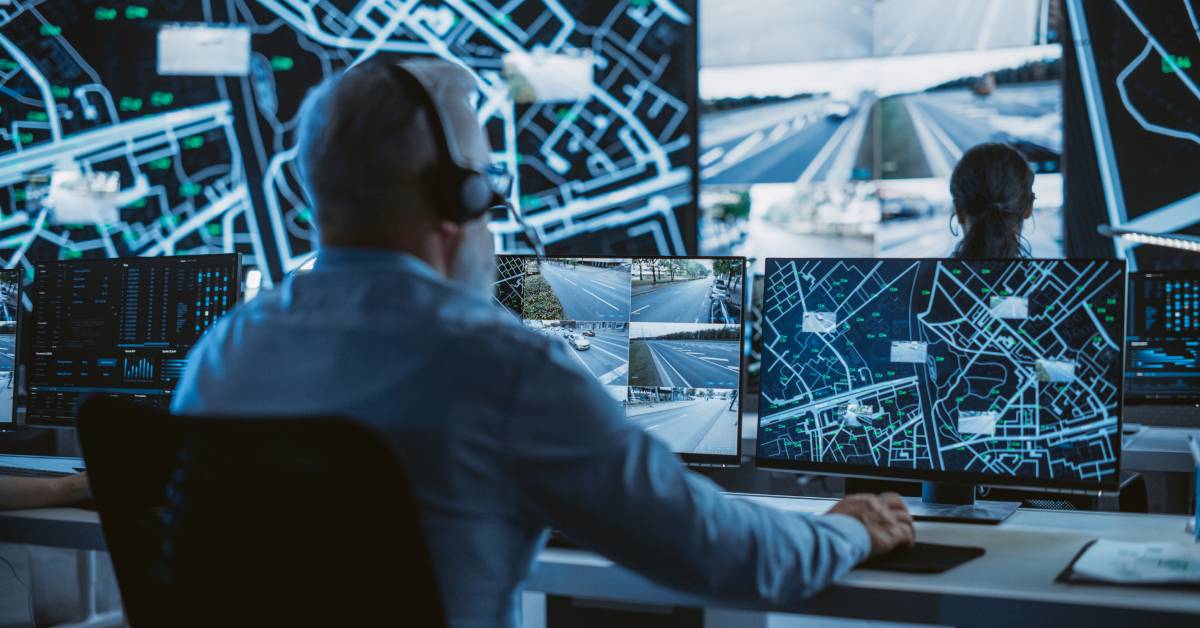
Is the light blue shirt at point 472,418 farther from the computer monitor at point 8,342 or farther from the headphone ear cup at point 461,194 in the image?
the computer monitor at point 8,342

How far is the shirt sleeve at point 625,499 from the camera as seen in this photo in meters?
0.90

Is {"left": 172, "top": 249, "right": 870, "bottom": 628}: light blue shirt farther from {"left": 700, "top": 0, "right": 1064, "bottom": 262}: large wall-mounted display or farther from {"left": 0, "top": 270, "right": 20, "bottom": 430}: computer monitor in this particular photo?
{"left": 700, "top": 0, "right": 1064, "bottom": 262}: large wall-mounted display

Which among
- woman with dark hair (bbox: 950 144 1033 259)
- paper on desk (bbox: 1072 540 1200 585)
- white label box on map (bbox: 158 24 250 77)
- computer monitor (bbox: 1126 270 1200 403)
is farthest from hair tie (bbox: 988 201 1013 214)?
white label box on map (bbox: 158 24 250 77)

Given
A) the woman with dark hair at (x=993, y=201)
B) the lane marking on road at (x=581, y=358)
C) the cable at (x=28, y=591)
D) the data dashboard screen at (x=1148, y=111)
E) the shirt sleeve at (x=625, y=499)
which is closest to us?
the shirt sleeve at (x=625, y=499)

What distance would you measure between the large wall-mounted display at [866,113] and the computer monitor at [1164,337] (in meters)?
1.33

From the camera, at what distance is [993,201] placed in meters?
2.28

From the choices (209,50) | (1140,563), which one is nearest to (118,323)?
(1140,563)

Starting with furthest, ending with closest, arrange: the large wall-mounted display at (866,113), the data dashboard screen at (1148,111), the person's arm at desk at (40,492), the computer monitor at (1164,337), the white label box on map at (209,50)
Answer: the white label box on map at (209,50)
the large wall-mounted display at (866,113)
the data dashboard screen at (1148,111)
the computer monitor at (1164,337)
the person's arm at desk at (40,492)

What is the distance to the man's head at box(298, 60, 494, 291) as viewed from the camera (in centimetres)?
99

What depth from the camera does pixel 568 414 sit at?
0.90m

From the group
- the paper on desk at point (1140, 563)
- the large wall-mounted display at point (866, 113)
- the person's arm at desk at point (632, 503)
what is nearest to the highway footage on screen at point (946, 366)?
the paper on desk at point (1140, 563)

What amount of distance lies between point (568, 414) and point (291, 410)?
0.22 m

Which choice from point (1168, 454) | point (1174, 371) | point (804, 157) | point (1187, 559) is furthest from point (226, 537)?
point (804, 157)

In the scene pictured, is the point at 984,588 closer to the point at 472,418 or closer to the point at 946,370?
the point at 946,370
